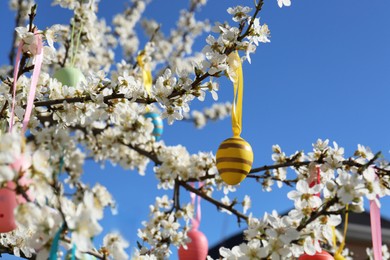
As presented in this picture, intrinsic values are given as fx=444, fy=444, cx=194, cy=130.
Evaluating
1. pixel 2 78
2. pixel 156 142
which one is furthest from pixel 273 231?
pixel 156 142

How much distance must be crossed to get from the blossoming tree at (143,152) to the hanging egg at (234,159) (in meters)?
0.22

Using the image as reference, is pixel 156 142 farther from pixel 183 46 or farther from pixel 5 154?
pixel 183 46

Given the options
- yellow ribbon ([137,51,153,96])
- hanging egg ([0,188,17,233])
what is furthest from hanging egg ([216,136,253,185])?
yellow ribbon ([137,51,153,96])

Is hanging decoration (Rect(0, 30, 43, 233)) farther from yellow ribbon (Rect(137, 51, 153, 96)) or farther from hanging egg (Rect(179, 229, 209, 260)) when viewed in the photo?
yellow ribbon (Rect(137, 51, 153, 96))

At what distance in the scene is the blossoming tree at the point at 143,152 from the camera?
104 cm

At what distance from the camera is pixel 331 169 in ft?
7.26

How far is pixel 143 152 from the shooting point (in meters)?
3.74

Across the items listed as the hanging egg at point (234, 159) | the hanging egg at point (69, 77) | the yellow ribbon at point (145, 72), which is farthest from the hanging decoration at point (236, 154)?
the yellow ribbon at point (145, 72)

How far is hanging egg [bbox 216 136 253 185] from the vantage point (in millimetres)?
2025

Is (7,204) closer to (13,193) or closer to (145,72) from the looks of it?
(13,193)

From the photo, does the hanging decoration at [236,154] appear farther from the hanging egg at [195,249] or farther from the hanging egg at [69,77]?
the hanging egg at [69,77]

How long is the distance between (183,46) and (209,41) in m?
5.46

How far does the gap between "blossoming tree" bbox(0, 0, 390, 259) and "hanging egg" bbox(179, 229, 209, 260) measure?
84 millimetres

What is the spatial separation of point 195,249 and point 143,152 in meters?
1.17
